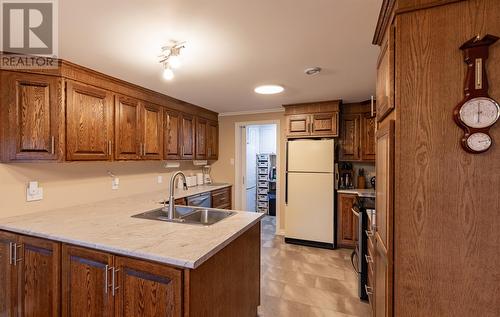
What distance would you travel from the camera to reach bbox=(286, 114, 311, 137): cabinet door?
375 centimetres

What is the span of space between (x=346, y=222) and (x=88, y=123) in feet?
11.6

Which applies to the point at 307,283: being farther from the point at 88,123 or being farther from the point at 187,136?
the point at 88,123

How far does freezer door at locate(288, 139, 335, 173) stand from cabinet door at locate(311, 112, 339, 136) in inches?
5.3

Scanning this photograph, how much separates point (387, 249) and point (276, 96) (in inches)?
100.0

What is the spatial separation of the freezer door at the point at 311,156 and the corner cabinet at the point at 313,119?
146 millimetres

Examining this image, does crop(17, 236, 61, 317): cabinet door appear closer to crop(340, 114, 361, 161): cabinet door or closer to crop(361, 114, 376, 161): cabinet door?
crop(340, 114, 361, 161): cabinet door

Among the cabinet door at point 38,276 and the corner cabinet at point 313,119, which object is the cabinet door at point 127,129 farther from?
the corner cabinet at point 313,119

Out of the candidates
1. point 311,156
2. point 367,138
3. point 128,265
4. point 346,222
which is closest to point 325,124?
point 311,156

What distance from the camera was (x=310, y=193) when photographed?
3.69 meters

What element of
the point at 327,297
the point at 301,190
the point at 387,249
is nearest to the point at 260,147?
the point at 301,190

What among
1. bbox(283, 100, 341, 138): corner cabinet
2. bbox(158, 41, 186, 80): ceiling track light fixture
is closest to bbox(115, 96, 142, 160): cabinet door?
bbox(158, 41, 186, 80): ceiling track light fixture

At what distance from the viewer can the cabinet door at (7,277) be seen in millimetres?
1717

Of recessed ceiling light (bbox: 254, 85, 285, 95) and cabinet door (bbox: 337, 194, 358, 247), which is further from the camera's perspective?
cabinet door (bbox: 337, 194, 358, 247)

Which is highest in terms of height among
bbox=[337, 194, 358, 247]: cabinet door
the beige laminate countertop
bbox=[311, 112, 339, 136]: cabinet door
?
bbox=[311, 112, 339, 136]: cabinet door
